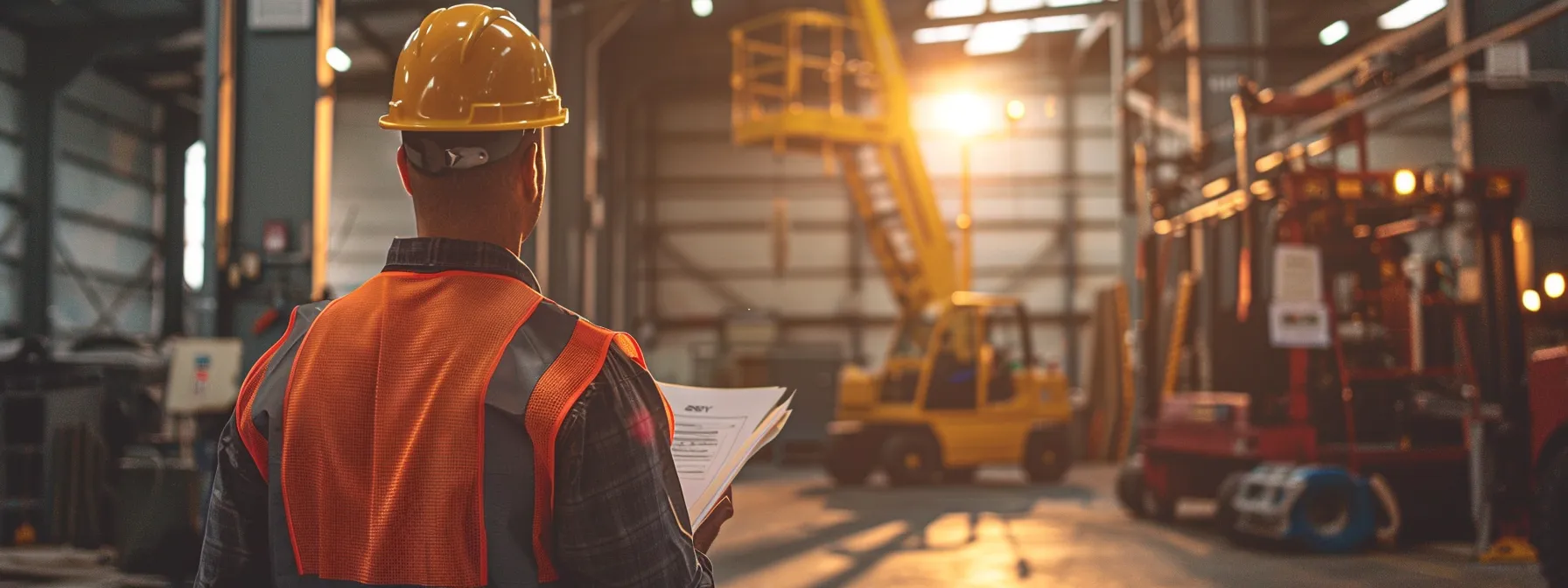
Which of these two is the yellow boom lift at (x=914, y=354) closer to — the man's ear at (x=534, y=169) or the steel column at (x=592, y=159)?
the steel column at (x=592, y=159)

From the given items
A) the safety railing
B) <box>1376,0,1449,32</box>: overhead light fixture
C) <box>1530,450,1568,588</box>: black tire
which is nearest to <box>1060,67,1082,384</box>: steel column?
the safety railing

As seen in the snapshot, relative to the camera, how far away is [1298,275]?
790 centimetres

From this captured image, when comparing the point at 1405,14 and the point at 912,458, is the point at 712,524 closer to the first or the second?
the point at 912,458

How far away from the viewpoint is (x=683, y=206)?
84.8ft

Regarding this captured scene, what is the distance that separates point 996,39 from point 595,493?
24362mm

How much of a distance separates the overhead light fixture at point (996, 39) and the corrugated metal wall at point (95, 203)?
16581 millimetres

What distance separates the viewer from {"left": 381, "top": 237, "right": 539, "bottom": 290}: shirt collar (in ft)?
4.58

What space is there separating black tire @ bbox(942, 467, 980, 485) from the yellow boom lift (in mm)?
45

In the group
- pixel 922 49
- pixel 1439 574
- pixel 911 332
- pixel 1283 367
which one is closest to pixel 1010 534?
pixel 1283 367

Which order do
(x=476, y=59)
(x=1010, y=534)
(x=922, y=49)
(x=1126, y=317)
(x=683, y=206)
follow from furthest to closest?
1. (x=683, y=206)
2. (x=922, y=49)
3. (x=1126, y=317)
4. (x=1010, y=534)
5. (x=476, y=59)

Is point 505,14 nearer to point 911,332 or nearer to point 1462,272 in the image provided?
point 1462,272

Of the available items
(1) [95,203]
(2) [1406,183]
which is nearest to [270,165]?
(2) [1406,183]

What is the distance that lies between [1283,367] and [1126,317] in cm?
1039

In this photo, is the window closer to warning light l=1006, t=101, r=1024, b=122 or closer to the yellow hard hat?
warning light l=1006, t=101, r=1024, b=122
